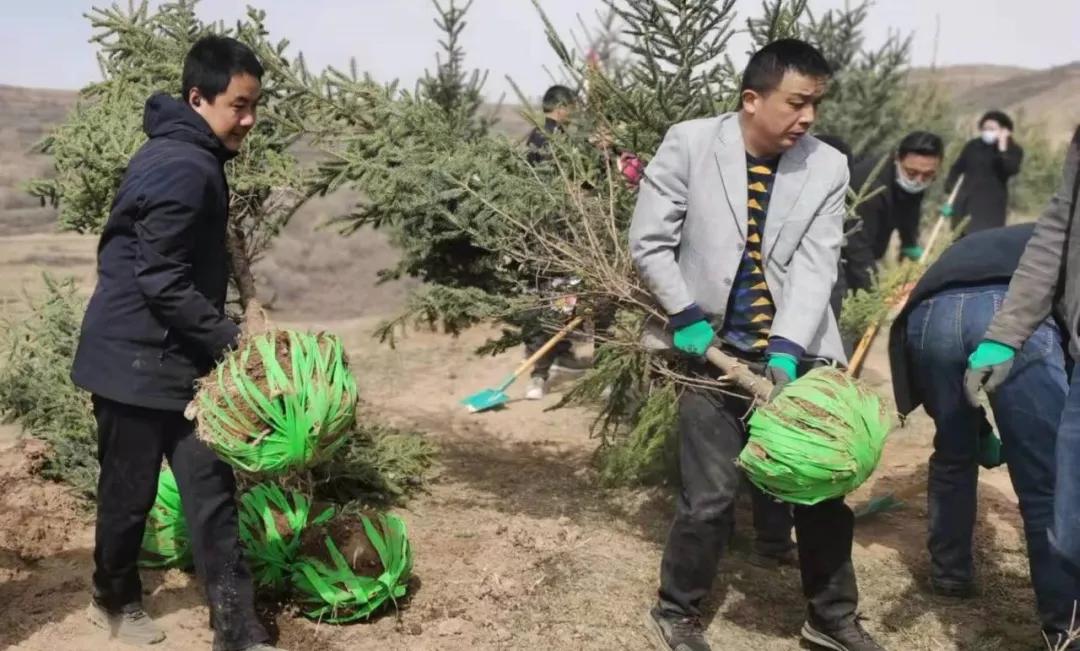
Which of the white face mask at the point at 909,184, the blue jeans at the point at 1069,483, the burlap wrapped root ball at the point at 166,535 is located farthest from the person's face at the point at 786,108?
the white face mask at the point at 909,184

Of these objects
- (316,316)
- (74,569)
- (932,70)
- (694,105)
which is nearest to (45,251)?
(316,316)

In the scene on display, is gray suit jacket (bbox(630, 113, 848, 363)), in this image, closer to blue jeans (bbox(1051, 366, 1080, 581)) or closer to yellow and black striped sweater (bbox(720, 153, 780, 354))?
yellow and black striped sweater (bbox(720, 153, 780, 354))

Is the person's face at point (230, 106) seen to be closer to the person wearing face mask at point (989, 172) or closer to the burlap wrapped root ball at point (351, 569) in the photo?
the burlap wrapped root ball at point (351, 569)

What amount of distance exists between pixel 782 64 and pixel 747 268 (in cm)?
64

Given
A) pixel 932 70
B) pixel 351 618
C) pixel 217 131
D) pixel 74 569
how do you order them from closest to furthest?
pixel 217 131 < pixel 351 618 < pixel 74 569 < pixel 932 70

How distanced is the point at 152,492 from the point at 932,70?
A: 14442 mm

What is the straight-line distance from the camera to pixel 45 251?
1075cm

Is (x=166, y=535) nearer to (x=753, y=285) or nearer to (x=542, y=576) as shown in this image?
(x=542, y=576)

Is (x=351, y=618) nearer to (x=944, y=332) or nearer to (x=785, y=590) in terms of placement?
(x=785, y=590)

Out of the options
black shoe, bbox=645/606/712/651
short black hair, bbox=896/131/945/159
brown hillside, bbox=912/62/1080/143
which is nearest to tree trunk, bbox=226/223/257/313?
black shoe, bbox=645/606/712/651

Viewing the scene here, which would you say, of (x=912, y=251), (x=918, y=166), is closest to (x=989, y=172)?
(x=912, y=251)

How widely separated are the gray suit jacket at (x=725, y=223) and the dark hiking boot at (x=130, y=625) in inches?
76.2

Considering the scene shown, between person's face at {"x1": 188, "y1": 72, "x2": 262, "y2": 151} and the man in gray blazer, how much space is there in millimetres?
1250

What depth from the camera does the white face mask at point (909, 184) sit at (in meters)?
6.88
